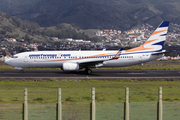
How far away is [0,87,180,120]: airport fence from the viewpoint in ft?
34.8

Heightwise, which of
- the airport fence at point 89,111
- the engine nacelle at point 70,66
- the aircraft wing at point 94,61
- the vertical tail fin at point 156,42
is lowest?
the airport fence at point 89,111

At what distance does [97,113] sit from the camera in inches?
425

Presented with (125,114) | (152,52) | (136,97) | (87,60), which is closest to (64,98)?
(136,97)

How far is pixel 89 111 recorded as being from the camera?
35.2 ft

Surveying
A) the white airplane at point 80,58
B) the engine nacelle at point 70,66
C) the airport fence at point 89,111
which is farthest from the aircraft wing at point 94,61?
the airport fence at point 89,111

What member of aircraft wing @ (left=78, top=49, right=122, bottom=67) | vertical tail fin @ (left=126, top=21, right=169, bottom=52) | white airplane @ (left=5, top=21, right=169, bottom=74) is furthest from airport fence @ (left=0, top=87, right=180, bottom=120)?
vertical tail fin @ (left=126, top=21, right=169, bottom=52)

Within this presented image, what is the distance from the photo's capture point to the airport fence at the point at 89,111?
1061 cm

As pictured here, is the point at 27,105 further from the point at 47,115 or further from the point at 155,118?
the point at 155,118

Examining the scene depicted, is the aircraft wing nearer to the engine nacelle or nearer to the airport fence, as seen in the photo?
the engine nacelle

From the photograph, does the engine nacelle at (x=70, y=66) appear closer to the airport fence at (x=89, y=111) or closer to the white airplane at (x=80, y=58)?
the white airplane at (x=80, y=58)

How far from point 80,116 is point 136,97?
6991mm

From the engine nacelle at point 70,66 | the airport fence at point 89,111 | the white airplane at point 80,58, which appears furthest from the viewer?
the white airplane at point 80,58

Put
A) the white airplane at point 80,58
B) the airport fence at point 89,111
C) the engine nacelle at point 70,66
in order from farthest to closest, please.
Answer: the white airplane at point 80,58, the engine nacelle at point 70,66, the airport fence at point 89,111

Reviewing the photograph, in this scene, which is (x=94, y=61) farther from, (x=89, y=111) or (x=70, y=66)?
(x=89, y=111)
